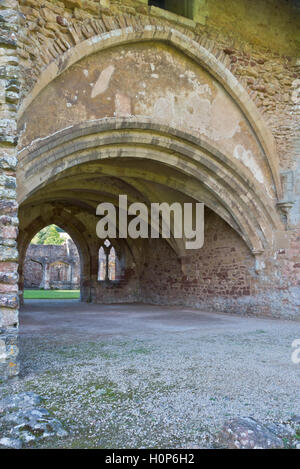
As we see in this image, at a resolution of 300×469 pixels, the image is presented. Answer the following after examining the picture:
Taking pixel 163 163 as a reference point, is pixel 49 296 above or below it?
below

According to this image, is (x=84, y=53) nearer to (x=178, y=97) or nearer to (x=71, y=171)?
(x=178, y=97)

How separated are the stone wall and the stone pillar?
1971cm

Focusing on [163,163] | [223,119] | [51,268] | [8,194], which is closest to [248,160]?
[223,119]

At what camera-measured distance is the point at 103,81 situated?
5.71 meters

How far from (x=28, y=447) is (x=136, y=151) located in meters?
5.63

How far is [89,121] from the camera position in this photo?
5.54m

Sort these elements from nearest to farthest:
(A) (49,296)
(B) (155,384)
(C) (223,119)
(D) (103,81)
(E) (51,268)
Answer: (B) (155,384), (D) (103,81), (C) (223,119), (A) (49,296), (E) (51,268)

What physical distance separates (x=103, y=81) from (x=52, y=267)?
1782 centimetres

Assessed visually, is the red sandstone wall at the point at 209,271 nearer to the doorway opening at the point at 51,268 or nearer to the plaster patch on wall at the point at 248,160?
the plaster patch on wall at the point at 248,160

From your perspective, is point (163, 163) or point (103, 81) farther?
point (163, 163)

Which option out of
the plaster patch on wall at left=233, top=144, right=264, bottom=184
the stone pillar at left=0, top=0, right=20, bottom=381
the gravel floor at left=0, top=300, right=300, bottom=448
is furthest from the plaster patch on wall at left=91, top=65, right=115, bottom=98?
the gravel floor at left=0, top=300, right=300, bottom=448

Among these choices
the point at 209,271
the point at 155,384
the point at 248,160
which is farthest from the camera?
the point at 209,271

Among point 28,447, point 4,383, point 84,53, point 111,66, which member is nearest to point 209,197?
point 111,66

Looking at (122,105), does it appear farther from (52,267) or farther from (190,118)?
(52,267)
